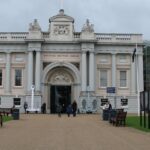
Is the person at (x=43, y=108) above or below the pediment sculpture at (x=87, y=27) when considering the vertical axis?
below

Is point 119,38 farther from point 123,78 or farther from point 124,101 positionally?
point 124,101

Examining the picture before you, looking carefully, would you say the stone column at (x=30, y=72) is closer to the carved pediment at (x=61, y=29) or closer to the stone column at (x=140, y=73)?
the carved pediment at (x=61, y=29)

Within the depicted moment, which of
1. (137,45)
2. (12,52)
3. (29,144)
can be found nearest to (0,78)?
(12,52)

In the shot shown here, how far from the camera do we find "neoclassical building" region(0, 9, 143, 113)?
193ft

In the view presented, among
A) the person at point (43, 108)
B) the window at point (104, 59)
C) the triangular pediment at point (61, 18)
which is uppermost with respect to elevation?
the triangular pediment at point (61, 18)

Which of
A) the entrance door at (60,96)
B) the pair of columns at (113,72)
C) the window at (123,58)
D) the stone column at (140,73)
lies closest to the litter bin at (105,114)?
the pair of columns at (113,72)

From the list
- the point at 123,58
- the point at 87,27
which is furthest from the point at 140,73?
the point at 87,27

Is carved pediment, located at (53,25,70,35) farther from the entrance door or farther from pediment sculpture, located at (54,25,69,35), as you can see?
the entrance door

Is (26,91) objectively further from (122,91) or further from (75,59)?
(122,91)

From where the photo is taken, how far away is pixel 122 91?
60.2 metres

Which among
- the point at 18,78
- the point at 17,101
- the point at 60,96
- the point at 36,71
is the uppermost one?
the point at 36,71

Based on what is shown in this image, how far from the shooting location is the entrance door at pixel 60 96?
6088cm

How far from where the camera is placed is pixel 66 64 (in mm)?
59312

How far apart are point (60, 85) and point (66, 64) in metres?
3.51
